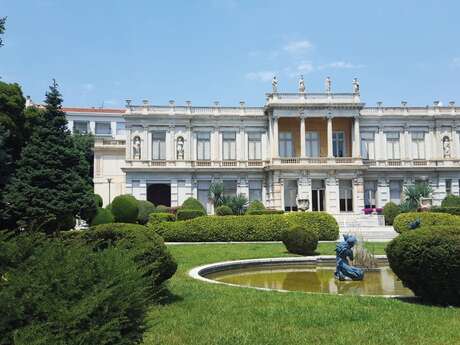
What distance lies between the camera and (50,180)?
78.8ft

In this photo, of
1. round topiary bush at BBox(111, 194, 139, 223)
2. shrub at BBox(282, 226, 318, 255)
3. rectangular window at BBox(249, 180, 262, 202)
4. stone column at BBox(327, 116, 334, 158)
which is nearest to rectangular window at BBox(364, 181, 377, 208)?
stone column at BBox(327, 116, 334, 158)

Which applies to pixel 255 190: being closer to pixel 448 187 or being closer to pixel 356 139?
pixel 356 139

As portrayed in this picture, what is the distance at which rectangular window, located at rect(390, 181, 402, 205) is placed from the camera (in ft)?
154

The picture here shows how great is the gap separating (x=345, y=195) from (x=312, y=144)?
624cm

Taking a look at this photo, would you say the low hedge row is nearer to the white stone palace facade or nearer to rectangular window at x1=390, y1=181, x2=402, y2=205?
the white stone palace facade

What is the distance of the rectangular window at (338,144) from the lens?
155 ft

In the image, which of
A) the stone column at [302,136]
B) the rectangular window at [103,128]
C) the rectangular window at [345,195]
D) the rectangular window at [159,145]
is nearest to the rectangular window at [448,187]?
the rectangular window at [345,195]

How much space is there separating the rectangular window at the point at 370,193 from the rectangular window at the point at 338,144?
3877 millimetres

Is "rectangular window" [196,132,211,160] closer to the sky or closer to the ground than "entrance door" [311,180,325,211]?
closer to the sky

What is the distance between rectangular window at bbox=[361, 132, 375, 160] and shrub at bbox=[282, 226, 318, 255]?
95.0 feet

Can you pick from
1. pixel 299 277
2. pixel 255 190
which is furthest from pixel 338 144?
pixel 299 277

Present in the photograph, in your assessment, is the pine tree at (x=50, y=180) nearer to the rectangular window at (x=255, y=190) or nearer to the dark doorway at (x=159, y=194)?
the dark doorway at (x=159, y=194)

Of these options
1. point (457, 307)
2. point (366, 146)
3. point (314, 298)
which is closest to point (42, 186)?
point (314, 298)

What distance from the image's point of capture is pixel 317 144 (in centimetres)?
4741
